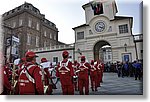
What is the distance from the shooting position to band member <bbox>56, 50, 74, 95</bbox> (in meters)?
2.24

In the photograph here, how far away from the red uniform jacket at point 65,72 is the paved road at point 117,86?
5.1 inches

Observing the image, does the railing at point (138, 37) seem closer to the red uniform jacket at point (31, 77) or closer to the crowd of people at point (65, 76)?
the crowd of people at point (65, 76)

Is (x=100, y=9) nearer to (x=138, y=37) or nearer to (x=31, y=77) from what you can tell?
(x=138, y=37)

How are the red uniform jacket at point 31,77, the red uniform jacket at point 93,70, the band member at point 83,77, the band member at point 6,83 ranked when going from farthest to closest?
the red uniform jacket at point 93,70, the band member at point 83,77, the band member at point 6,83, the red uniform jacket at point 31,77

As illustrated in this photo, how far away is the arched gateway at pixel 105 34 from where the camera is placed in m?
2.53

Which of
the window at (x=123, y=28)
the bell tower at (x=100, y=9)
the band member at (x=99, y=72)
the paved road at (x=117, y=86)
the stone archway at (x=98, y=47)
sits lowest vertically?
the paved road at (x=117, y=86)

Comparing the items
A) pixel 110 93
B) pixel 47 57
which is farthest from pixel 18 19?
pixel 110 93

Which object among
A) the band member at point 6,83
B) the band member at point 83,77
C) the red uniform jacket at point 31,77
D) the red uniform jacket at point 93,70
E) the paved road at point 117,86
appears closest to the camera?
the red uniform jacket at point 31,77

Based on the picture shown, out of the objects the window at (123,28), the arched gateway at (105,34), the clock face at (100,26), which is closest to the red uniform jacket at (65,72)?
the arched gateway at (105,34)

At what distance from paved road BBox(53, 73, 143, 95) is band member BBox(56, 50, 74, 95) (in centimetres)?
9

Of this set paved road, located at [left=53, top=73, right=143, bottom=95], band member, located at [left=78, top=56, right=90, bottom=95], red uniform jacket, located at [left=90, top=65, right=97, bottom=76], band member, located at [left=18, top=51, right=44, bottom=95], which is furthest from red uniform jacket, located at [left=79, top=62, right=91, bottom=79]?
band member, located at [left=18, top=51, right=44, bottom=95]

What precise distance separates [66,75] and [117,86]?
726 mm

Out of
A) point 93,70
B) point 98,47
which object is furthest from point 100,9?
point 93,70

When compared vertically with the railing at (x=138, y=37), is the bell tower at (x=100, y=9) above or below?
above
